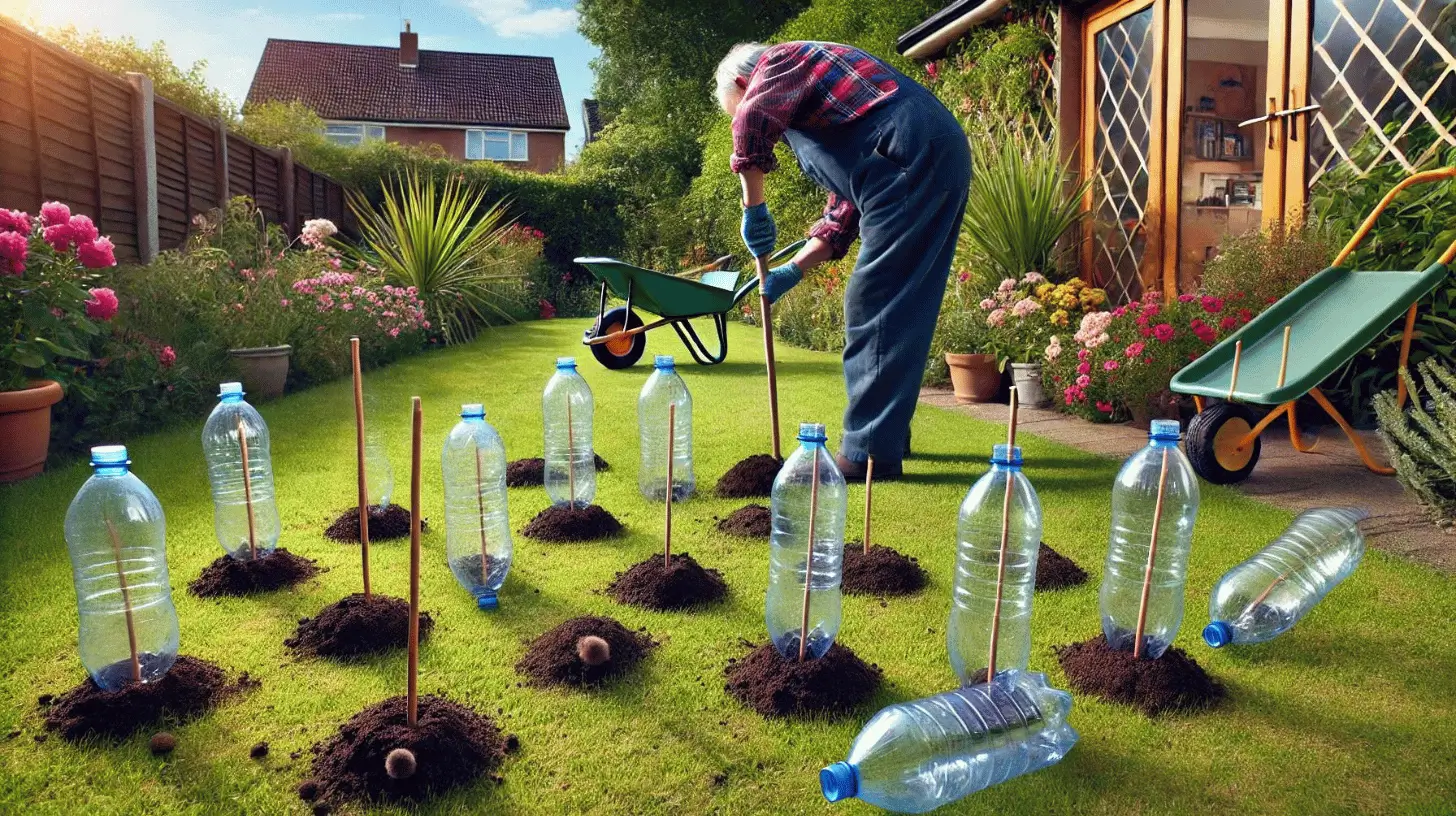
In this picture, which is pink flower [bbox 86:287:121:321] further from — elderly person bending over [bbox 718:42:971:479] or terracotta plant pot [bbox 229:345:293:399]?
elderly person bending over [bbox 718:42:971:479]

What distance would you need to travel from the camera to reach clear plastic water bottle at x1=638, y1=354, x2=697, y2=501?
3520 millimetres

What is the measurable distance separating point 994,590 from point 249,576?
198cm

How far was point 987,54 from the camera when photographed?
25.3ft

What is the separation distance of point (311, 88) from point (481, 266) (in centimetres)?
2139

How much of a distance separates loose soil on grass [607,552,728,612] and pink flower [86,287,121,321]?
9.64 feet

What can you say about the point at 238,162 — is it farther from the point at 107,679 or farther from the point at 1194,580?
the point at 1194,580

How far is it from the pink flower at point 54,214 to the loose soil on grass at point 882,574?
3687 mm

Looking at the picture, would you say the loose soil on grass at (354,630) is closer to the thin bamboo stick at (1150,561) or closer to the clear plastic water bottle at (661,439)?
the clear plastic water bottle at (661,439)

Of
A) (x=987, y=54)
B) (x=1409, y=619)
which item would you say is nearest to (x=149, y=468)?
(x=1409, y=619)

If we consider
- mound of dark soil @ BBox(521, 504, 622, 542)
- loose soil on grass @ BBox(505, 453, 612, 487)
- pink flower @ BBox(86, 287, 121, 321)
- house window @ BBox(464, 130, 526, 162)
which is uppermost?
house window @ BBox(464, 130, 526, 162)

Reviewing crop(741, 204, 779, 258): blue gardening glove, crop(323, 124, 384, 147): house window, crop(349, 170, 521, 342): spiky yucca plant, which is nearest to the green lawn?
crop(741, 204, 779, 258): blue gardening glove

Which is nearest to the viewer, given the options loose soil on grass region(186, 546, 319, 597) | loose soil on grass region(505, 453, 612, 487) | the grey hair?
loose soil on grass region(186, 546, 319, 597)

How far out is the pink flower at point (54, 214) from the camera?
405cm

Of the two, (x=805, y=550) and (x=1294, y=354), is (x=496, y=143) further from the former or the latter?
(x=805, y=550)
